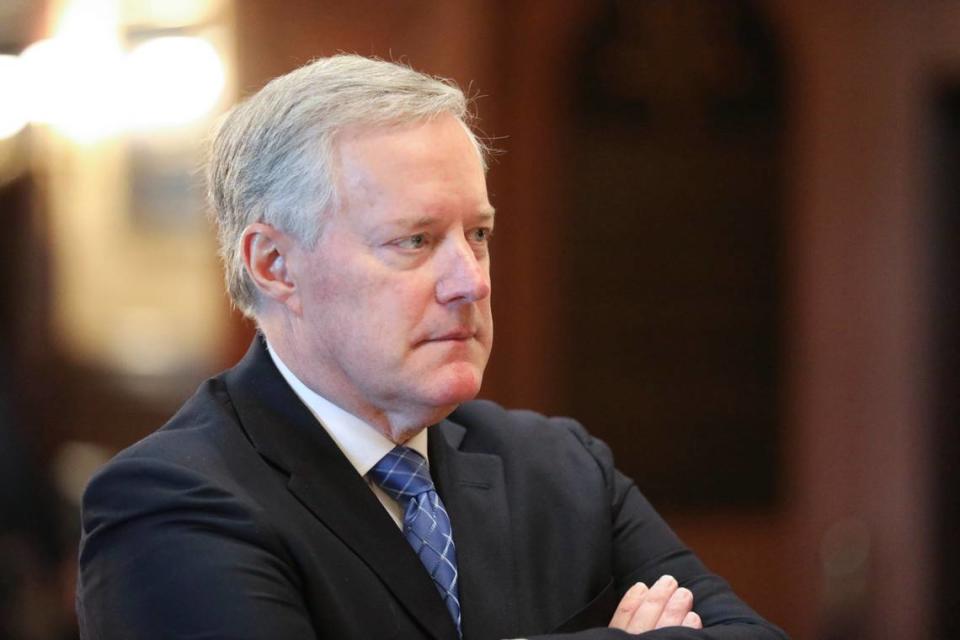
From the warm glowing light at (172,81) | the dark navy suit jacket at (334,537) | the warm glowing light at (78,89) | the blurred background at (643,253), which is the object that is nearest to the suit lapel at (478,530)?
the dark navy suit jacket at (334,537)

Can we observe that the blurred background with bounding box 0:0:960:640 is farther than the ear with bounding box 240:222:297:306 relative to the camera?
Yes

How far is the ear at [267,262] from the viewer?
2.05 meters

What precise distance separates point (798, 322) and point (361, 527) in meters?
4.20

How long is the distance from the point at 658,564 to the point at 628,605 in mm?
164

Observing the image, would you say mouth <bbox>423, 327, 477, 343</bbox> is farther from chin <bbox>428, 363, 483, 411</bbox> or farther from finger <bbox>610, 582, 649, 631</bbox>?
finger <bbox>610, 582, 649, 631</bbox>

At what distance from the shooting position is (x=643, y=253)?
19.6ft

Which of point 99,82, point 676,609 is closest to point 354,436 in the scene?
point 676,609

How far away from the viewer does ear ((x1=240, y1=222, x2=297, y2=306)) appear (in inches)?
80.8

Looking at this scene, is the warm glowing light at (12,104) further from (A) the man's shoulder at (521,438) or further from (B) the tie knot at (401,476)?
(B) the tie knot at (401,476)

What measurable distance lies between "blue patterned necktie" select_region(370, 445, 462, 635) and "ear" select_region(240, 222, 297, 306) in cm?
30

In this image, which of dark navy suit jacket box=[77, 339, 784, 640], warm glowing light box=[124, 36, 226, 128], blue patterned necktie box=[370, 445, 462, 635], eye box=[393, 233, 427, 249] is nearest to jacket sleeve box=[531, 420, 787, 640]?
dark navy suit jacket box=[77, 339, 784, 640]

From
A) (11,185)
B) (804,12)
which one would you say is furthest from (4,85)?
(804,12)

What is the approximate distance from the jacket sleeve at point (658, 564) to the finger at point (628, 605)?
4.0 inches

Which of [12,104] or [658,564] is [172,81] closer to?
[12,104]
